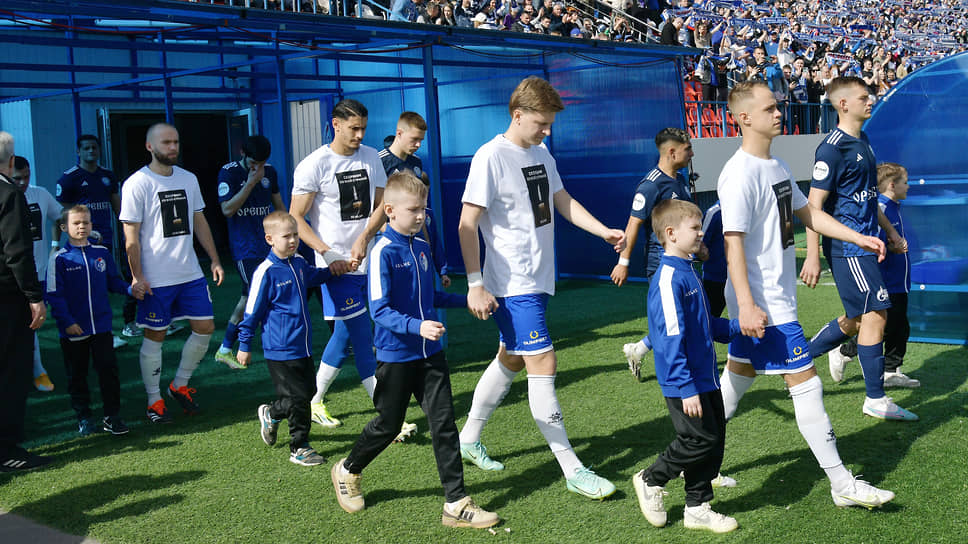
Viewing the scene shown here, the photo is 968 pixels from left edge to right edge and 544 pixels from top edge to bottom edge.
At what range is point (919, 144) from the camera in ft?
22.2

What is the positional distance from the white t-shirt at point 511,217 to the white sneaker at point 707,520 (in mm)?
1114

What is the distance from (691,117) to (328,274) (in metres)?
12.5

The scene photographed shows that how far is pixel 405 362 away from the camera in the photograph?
366 cm

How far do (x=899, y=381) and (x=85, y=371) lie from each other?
204 inches

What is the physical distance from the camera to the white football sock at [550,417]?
3854mm

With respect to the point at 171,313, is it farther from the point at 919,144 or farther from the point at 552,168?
the point at 919,144

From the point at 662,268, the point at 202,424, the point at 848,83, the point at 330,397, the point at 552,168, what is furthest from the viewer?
the point at 330,397

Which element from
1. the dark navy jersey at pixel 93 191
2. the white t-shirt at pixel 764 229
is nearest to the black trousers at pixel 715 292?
the white t-shirt at pixel 764 229

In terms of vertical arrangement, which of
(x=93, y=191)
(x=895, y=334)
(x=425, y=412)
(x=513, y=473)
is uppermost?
(x=93, y=191)

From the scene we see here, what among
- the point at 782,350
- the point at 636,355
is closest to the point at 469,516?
the point at 782,350

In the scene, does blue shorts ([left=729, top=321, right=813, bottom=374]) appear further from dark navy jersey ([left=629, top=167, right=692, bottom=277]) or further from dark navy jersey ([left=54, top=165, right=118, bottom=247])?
dark navy jersey ([left=54, top=165, right=118, bottom=247])

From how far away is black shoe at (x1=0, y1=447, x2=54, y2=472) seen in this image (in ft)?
15.0

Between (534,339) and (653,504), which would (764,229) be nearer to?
(534,339)

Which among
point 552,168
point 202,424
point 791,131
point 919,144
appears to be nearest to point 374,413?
point 202,424
